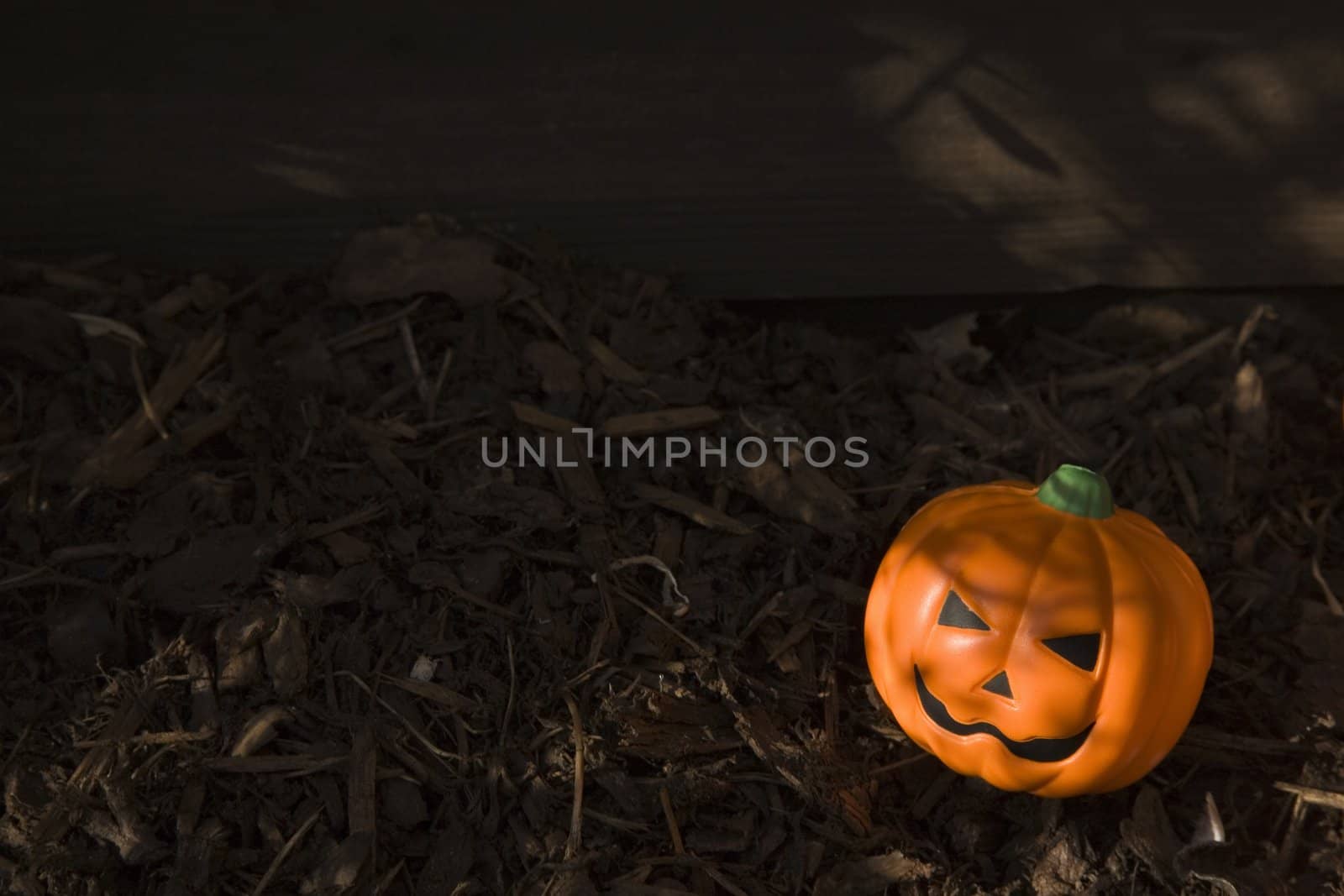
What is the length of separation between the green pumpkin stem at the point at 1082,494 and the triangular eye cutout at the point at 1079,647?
0.24 m

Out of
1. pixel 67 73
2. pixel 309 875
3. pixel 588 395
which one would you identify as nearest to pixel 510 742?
pixel 309 875

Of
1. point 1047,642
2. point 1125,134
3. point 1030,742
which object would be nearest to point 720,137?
point 1125,134

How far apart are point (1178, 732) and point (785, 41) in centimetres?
179

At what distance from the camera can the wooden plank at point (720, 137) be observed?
8.60ft

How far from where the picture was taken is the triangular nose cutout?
6.28ft

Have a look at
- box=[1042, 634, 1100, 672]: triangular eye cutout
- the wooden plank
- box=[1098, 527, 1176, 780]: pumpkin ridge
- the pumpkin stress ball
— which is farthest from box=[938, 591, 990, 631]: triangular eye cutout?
the wooden plank

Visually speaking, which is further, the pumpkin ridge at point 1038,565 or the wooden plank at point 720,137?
the wooden plank at point 720,137

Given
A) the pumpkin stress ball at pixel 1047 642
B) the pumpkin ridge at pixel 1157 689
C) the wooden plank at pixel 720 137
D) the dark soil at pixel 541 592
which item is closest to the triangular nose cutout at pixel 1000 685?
the pumpkin stress ball at pixel 1047 642

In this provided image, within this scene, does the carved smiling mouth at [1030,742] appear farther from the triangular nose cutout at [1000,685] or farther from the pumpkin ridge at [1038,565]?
the pumpkin ridge at [1038,565]

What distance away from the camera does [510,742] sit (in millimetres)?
2041

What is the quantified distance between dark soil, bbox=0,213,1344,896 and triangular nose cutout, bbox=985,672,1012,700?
1.04 ft

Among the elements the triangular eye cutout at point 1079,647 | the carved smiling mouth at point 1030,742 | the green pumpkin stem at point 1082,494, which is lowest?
the carved smiling mouth at point 1030,742

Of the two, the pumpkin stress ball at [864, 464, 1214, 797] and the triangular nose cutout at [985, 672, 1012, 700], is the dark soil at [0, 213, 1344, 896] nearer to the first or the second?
the pumpkin stress ball at [864, 464, 1214, 797]

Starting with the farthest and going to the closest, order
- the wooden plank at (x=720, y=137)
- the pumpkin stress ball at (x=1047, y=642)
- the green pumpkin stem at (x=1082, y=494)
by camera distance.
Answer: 1. the wooden plank at (x=720, y=137)
2. the green pumpkin stem at (x=1082, y=494)
3. the pumpkin stress ball at (x=1047, y=642)
